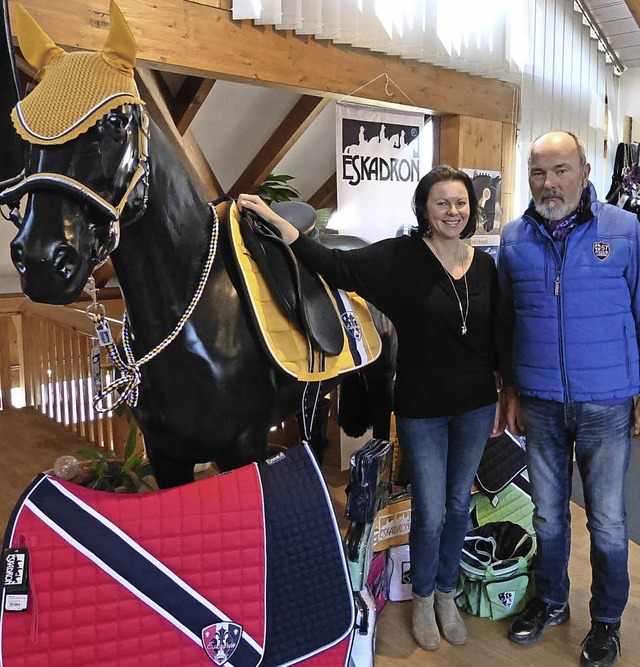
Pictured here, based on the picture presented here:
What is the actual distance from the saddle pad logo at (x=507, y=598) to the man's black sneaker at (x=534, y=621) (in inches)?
2.0

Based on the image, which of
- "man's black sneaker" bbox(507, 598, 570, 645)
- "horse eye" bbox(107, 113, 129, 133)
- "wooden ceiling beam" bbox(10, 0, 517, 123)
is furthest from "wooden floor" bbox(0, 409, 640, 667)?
"wooden ceiling beam" bbox(10, 0, 517, 123)

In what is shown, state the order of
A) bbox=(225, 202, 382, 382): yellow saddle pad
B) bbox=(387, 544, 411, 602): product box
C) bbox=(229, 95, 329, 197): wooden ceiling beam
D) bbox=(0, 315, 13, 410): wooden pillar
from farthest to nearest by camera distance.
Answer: bbox=(0, 315, 13, 410): wooden pillar → bbox=(229, 95, 329, 197): wooden ceiling beam → bbox=(387, 544, 411, 602): product box → bbox=(225, 202, 382, 382): yellow saddle pad

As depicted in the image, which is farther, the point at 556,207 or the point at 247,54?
the point at 247,54

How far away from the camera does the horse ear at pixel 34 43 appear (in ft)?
3.82

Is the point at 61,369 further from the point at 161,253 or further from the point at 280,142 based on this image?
the point at 161,253

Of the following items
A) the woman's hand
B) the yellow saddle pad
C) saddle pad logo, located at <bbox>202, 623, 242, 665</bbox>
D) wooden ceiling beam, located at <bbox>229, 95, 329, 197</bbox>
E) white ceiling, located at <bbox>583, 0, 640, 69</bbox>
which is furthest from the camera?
white ceiling, located at <bbox>583, 0, 640, 69</bbox>

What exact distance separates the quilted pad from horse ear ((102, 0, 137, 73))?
81cm

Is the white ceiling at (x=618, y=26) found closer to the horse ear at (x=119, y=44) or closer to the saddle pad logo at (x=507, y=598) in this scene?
the saddle pad logo at (x=507, y=598)

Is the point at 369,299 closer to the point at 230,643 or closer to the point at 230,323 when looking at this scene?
the point at 230,323

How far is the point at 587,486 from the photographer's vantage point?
1.75 metres

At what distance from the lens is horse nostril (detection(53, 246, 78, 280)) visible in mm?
1043

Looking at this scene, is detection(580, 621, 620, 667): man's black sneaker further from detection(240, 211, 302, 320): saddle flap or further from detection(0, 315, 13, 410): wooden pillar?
detection(0, 315, 13, 410): wooden pillar

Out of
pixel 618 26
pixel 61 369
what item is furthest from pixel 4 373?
pixel 618 26

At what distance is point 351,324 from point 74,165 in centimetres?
95
